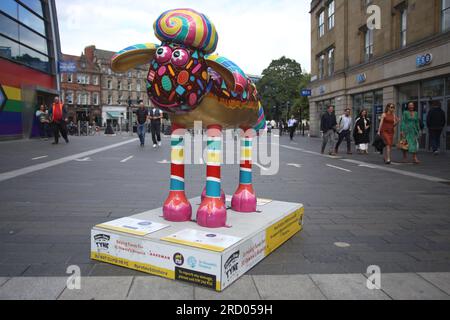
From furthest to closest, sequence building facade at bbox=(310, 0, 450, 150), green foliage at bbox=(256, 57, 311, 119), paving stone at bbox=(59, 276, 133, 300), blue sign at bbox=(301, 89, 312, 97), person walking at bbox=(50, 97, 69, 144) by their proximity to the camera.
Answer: green foliage at bbox=(256, 57, 311, 119) < blue sign at bbox=(301, 89, 312, 97) < person walking at bbox=(50, 97, 69, 144) < building facade at bbox=(310, 0, 450, 150) < paving stone at bbox=(59, 276, 133, 300)

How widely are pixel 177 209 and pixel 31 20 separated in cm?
2204

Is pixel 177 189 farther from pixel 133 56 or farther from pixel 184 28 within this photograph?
pixel 184 28

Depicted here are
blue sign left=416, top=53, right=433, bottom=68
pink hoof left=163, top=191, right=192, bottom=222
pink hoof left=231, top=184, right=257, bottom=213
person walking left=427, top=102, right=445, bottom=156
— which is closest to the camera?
pink hoof left=163, top=191, right=192, bottom=222

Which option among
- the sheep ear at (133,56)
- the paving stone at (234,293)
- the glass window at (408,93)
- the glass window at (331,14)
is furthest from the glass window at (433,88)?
the paving stone at (234,293)

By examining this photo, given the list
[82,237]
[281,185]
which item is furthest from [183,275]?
[281,185]

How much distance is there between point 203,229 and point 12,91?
18988 mm

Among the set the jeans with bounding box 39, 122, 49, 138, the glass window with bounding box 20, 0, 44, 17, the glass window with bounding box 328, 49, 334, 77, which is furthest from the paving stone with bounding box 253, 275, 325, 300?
the glass window with bounding box 328, 49, 334, 77

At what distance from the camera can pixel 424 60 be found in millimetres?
15586

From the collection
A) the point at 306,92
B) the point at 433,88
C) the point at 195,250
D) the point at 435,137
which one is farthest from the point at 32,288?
the point at 306,92

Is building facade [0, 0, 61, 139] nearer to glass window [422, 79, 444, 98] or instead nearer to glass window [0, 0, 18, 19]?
glass window [0, 0, 18, 19]

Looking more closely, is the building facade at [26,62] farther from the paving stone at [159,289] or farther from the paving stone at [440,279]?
the paving stone at [440,279]

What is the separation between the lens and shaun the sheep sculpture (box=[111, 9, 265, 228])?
9.51 ft

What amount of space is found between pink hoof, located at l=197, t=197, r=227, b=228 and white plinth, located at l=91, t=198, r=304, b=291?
0.07m

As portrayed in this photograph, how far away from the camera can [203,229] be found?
3.04m
